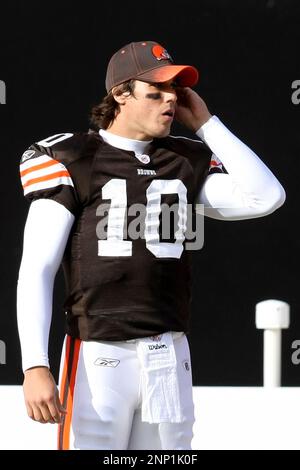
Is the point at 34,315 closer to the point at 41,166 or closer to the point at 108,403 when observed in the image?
the point at 108,403

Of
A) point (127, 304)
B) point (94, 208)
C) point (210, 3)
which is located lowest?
point (127, 304)

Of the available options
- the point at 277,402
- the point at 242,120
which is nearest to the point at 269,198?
the point at 277,402

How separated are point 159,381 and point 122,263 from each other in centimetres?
32

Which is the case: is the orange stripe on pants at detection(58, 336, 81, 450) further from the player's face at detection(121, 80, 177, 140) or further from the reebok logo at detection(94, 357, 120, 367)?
the player's face at detection(121, 80, 177, 140)

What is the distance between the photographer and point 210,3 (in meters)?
6.09

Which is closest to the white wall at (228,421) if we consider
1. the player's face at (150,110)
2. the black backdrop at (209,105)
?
the black backdrop at (209,105)

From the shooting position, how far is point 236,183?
11.5 feet

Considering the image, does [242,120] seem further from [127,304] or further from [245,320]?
[127,304]

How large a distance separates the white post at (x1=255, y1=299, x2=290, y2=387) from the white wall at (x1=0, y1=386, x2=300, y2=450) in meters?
0.21

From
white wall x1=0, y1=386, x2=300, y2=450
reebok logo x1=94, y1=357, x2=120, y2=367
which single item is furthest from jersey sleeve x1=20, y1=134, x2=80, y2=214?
white wall x1=0, y1=386, x2=300, y2=450

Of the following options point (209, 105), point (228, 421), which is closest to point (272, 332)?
point (228, 421)

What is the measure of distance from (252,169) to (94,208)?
44 cm

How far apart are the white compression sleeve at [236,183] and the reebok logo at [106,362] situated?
516mm

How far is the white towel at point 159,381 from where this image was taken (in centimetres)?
332
